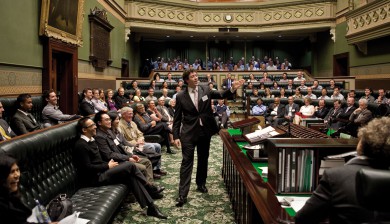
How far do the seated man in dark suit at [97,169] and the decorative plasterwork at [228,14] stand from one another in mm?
10843

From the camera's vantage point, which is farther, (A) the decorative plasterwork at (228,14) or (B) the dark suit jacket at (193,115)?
(A) the decorative plasterwork at (228,14)

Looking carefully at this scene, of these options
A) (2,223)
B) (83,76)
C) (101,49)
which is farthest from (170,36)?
(2,223)

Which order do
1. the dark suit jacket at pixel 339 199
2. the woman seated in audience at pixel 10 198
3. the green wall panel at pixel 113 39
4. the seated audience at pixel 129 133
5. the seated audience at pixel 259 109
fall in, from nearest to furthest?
the dark suit jacket at pixel 339 199
the woman seated in audience at pixel 10 198
the seated audience at pixel 129 133
the green wall panel at pixel 113 39
the seated audience at pixel 259 109

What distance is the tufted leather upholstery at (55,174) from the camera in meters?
2.15

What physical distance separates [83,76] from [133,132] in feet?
13.7

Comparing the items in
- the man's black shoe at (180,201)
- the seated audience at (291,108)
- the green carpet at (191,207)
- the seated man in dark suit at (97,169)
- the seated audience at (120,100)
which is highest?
the seated audience at (120,100)

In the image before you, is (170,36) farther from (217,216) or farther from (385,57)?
(217,216)

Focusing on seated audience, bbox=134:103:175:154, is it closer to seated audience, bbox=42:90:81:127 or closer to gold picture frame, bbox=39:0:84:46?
seated audience, bbox=42:90:81:127

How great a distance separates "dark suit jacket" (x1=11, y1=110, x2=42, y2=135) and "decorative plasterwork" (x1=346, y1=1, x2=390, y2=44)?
859 centimetres

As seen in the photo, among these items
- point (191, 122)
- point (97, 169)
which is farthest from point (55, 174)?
point (191, 122)

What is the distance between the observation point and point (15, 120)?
4207mm

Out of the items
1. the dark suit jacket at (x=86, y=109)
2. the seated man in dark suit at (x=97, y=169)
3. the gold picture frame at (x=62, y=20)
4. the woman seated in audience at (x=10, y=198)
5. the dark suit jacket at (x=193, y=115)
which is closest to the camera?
the woman seated in audience at (x=10, y=198)

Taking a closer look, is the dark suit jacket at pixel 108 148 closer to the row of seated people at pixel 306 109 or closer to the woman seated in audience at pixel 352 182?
the woman seated in audience at pixel 352 182

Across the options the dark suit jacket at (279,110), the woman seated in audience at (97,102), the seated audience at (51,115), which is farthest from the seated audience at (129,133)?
the dark suit jacket at (279,110)
